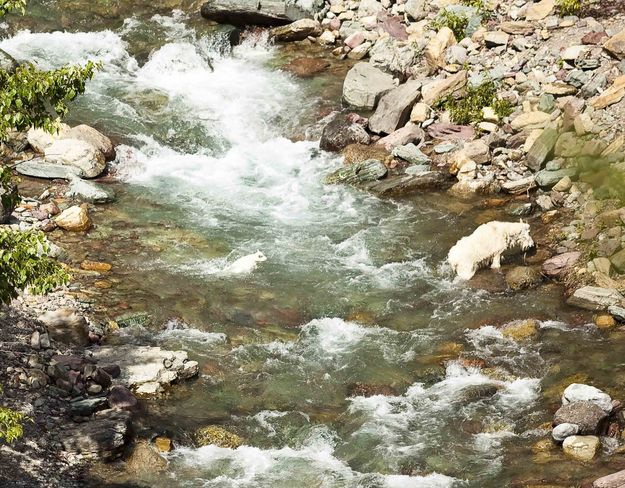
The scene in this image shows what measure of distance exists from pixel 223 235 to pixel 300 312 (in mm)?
3432

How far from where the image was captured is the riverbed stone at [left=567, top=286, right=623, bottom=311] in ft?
50.3

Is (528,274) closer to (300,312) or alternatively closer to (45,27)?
(300,312)

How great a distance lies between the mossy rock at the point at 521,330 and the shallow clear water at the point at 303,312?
18 centimetres

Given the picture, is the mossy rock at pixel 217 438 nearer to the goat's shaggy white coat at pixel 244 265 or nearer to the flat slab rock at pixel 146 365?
the flat slab rock at pixel 146 365

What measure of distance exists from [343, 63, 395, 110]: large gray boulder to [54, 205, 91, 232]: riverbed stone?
8.54 metres

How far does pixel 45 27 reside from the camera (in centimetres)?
2703

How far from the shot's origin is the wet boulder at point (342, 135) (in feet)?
72.7

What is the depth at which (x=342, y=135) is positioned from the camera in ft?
72.9

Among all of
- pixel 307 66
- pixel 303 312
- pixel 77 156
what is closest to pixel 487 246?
pixel 303 312

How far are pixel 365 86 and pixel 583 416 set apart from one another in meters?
13.5

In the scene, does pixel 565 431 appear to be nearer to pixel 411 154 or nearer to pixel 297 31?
pixel 411 154

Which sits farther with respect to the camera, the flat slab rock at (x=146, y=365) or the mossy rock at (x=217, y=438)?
the flat slab rock at (x=146, y=365)

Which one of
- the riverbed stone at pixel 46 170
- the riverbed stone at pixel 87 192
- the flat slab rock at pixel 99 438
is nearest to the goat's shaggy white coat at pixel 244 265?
the riverbed stone at pixel 87 192

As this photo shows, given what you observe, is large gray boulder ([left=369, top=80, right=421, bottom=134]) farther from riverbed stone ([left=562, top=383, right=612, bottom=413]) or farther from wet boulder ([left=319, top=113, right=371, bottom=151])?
riverbed stone ([left=562, top=383, right=612, bottom=413])
